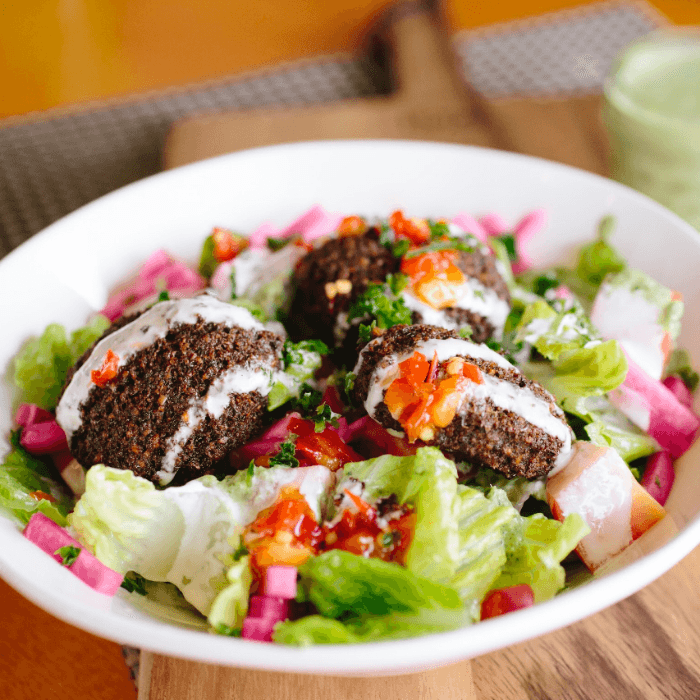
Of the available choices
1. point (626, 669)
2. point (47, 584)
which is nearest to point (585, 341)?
point (626, 669)

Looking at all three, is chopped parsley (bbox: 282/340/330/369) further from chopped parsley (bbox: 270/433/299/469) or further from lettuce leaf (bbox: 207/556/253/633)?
lettuce leaf (bbox: 207/556/253/633)

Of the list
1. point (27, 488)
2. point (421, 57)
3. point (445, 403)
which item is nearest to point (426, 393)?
point (445, 403)

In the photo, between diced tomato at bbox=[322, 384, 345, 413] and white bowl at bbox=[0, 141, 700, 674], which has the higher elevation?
white bowl at bbox=[0, 141, 700, 674]

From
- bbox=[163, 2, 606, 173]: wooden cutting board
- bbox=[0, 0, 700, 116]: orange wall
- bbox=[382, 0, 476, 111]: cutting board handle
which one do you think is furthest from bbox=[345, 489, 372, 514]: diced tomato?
bbox=[0, 0, 700, 116]: orange wall

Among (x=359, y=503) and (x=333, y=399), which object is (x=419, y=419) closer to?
(x=359, y=503)

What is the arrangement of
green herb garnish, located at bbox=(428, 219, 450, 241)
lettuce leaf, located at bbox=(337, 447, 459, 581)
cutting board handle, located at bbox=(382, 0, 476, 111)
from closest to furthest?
lettuce leaf, located at bbox=(337, 447, 459, 581) < green herb garnish, located at bbox=(428, 219, 450, 241) < cutting board handle, located at bbox=(382, 0, 476, 111)

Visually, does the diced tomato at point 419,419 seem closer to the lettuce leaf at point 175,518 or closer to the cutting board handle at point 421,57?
the lettuce leaf at point 175,518
